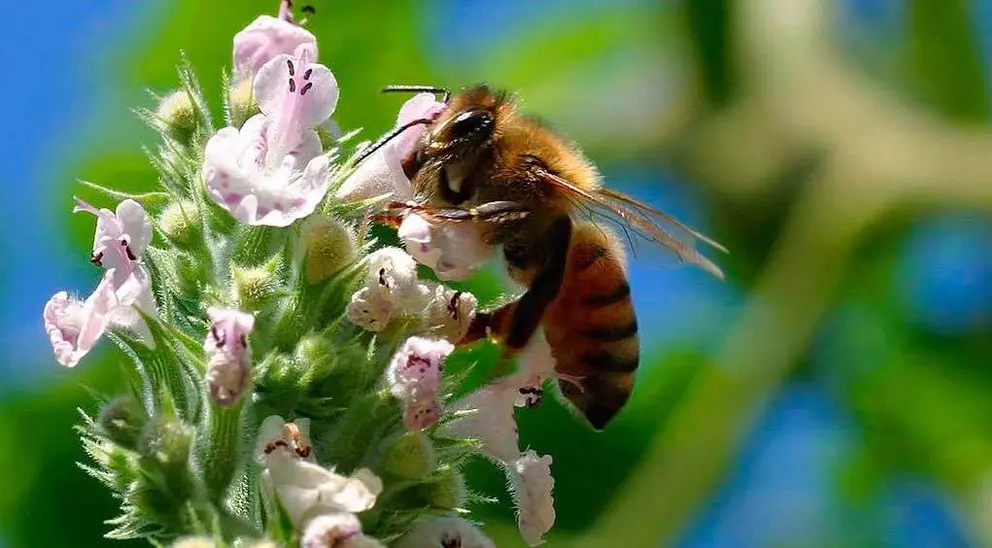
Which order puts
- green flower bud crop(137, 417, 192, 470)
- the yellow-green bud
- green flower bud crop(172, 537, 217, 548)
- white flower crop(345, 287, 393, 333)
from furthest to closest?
the yellow-green bud, white flower crop(345, 287, 393, 333), green flower bud crop(137, 417, 192, 470), green flower bud crop(172, 537, 217, 548)

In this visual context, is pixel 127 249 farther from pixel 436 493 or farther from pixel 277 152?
pixel 436 493

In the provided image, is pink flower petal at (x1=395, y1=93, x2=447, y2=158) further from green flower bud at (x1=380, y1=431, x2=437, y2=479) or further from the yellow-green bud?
green flower bud at (x1=380, y1=431, x2=437, y2=479)

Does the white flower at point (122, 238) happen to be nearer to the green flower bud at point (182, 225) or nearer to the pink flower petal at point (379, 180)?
the green flower bud at point (182, 225)

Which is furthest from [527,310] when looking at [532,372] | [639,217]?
[639,217]

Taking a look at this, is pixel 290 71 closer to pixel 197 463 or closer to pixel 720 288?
pixel 197 463

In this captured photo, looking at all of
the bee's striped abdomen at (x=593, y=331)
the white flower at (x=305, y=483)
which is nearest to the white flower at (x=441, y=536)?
the white flower at (x=305, y=483)

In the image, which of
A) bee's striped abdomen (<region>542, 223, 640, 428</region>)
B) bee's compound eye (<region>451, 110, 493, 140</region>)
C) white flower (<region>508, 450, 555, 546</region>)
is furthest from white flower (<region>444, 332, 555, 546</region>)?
bee's compound eye (<region>451, 110, 493, 140</region>)

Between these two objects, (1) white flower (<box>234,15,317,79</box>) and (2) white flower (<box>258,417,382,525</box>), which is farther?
(1) white flower (<box>234,15,317,79</box>)
